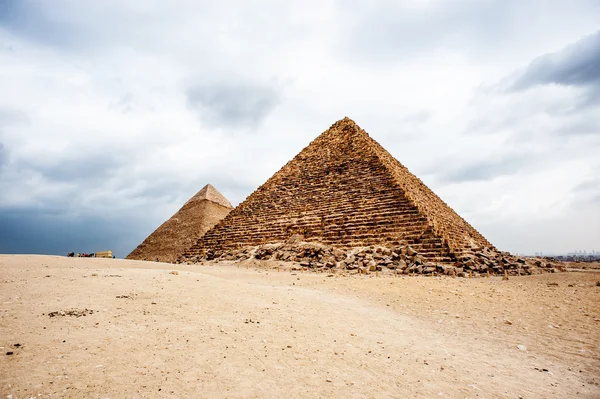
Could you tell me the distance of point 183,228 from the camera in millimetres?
33812

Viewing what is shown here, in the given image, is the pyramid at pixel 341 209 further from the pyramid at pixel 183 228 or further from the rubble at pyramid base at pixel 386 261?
the pyramid at pixel 183 228

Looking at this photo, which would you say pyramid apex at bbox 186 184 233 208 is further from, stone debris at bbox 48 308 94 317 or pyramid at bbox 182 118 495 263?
stone debris at bbox 48 308 94 317

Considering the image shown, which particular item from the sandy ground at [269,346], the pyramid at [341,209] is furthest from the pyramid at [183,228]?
the sandy ground at [269,346]

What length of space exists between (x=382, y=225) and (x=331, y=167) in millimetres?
7192

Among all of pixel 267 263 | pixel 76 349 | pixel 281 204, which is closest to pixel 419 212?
pixel 267 263

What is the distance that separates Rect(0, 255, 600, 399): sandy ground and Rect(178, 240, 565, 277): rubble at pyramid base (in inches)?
213

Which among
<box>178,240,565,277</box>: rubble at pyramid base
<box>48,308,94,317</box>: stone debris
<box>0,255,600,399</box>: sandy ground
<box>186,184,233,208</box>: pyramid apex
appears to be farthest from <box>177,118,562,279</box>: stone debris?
<box>186,184,233,208</box>: pyramid apex

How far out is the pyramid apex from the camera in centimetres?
3712

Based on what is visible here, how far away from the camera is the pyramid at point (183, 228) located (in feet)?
105

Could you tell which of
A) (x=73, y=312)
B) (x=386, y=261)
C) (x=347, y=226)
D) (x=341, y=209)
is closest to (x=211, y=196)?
(x=341, y=209)

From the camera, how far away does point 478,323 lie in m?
4.91

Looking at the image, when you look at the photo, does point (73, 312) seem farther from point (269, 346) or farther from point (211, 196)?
point (211, 196)

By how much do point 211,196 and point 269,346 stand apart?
119ft

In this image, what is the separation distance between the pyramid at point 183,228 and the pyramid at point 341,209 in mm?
12084
